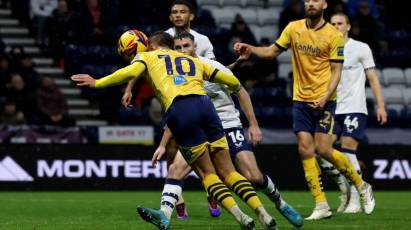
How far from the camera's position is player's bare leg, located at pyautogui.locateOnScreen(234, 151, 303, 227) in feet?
32.8

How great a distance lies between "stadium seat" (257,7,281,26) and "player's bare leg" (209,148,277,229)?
1535 centimetres

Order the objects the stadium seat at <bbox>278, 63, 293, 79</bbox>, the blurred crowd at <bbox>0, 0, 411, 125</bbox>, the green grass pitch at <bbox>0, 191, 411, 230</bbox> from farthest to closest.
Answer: the stadium seat at <bbox>278, 63, 293, 79</bbox> → the blurred crowd at <bbox>0, 0, 411, 125</bbox> → the green grass pitch at <bbox>0, 191, 411, 230</bbox>

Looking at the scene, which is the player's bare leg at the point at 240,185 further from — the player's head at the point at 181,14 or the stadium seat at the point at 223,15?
the stadium seat at the point at 223,15

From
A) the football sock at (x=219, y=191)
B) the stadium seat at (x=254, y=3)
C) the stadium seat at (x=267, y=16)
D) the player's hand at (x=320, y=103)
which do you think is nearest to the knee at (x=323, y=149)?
the player's hand at (x=320, y=103)

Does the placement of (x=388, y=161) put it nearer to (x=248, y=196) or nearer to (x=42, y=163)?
(x=42, y=163)

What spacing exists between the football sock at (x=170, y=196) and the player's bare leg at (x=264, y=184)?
0.90 metres

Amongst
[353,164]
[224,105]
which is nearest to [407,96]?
[353,164]

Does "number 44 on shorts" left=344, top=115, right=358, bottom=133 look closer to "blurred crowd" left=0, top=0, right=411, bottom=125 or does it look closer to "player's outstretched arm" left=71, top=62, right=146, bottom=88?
"player's outstretched arm" left=71, top=62, right=146, bottom=88

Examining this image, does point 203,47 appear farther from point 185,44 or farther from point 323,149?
point 323,149

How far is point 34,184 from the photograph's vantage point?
17719mm

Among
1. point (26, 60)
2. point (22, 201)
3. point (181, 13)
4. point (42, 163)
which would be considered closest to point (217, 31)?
point (26, 60)

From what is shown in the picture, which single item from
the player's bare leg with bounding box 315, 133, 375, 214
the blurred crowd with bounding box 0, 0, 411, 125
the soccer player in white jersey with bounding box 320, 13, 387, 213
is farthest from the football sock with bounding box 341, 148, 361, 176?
the blurred crowd with bounding box 0, 0, 411, 125

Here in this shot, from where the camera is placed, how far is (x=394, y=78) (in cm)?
2394

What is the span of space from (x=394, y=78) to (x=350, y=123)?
10687 millimetres
